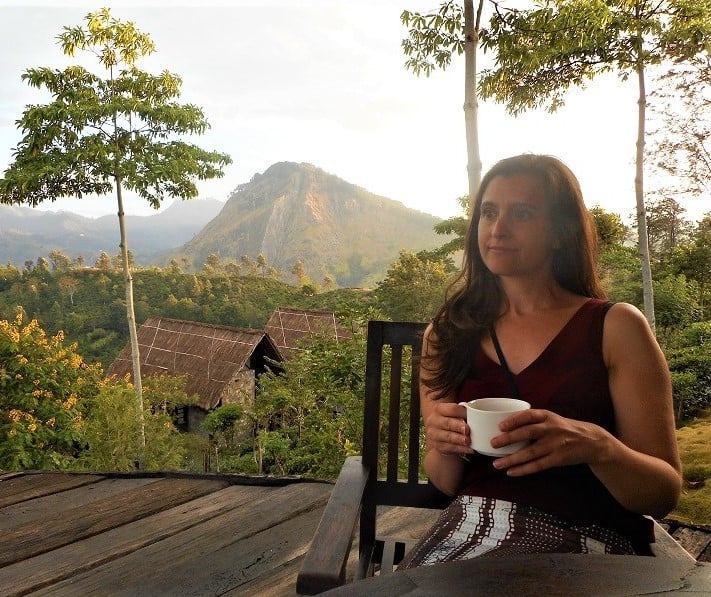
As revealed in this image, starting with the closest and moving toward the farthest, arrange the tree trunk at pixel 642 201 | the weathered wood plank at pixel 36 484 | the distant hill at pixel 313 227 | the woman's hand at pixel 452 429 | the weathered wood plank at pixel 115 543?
the woman's hand at pixel 452 429 → the weathered wood plank at pixel 115 543 → the weathered wood plank at pixel 36 484 → the tree trunk at pixel 642 201 → the distant hill at pixel 313 227

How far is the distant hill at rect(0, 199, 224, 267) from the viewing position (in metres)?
92.6

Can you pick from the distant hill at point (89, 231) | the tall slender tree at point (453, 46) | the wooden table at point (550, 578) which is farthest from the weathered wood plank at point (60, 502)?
the distant hill at point (89, 231)

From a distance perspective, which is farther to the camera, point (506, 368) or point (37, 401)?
point (37, 401)

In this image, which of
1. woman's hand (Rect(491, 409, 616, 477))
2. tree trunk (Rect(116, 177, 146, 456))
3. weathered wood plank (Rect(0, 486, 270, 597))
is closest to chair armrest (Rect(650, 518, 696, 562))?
woman's hand (Rect(491, 409, 616, 477))

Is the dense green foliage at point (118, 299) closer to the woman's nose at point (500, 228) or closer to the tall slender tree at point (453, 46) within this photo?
the tall slender tree at point (453, 46)

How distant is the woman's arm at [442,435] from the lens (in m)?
0.84

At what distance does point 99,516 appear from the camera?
2.11 metres

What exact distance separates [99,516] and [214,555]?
623 millimetres

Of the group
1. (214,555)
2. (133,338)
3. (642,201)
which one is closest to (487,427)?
(214,555)

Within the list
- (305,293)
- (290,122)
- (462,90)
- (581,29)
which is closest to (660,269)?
(581,29)

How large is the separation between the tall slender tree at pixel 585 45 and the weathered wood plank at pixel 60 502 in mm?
4532

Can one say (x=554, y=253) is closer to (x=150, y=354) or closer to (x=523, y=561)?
(x=523, y=561)

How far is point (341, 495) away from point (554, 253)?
593 mm

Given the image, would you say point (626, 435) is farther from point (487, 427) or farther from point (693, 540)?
point (693, 540)
